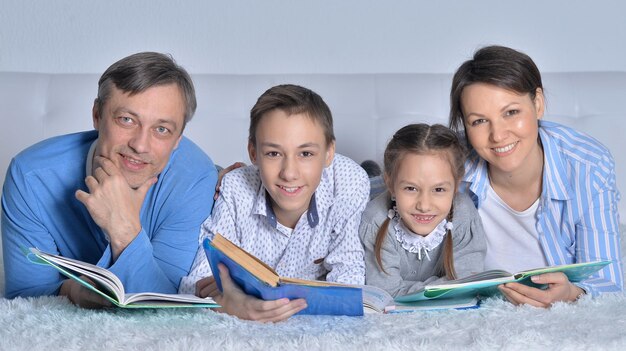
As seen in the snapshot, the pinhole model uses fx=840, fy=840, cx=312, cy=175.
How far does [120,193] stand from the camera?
85.0 inches

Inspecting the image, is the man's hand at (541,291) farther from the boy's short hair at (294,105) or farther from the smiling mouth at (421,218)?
the boy's short hair at (294,105)

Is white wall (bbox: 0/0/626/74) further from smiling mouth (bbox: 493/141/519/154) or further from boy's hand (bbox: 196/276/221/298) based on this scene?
boy's hand (bbox: 196/276/221/298)

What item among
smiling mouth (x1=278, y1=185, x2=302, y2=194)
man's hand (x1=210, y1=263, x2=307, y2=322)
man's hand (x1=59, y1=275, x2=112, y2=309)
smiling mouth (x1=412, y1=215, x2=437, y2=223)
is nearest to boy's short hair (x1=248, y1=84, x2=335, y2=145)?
smiling mouth (x1=278, y1=185, x2=302, y2=194)

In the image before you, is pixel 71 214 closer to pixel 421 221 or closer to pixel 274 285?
pixel 274 285

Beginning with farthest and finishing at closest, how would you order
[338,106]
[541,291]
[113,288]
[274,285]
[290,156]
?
[338,106]
[290,156]
[541,291]
[274,285]
[113,288]

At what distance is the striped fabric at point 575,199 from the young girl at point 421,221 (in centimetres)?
13

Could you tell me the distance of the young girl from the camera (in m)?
2.48

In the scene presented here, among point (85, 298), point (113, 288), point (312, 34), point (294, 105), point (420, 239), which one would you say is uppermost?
point (312, 34)

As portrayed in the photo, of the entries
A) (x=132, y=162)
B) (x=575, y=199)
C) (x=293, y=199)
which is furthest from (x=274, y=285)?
(x=575, y=199)

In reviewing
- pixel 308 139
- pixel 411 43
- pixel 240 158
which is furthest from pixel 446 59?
pixel 308 139

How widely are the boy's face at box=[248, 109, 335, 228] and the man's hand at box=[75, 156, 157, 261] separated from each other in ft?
1.33

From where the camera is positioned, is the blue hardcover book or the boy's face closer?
the blue hardcover book

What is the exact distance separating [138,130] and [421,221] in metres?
0.86

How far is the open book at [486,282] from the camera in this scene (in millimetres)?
1964
